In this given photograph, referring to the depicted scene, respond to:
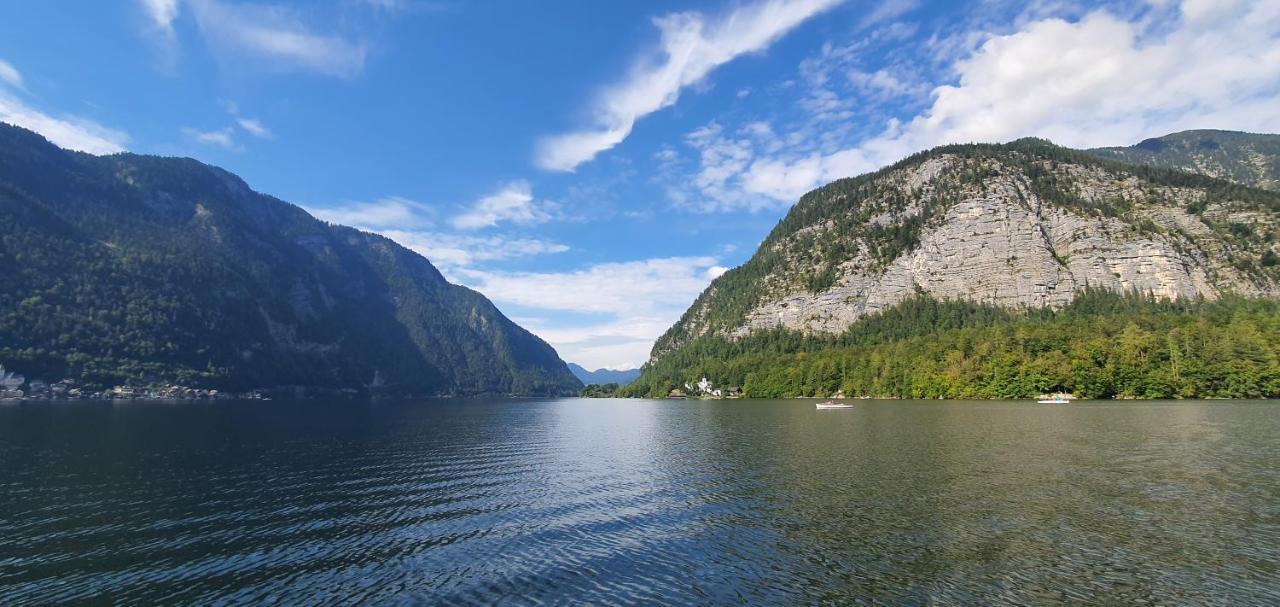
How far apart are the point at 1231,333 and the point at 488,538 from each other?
661ft

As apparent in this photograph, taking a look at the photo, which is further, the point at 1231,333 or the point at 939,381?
the point at 939,381

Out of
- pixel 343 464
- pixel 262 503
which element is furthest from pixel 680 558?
pixel 343 464

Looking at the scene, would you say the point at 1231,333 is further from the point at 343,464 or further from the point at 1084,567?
the point at 343,464

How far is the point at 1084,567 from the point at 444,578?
2615 cm

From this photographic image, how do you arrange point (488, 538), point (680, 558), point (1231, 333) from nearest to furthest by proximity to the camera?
point (680, 558)
point (488, 538)
point (1231, 333)

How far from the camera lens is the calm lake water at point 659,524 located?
21375mm

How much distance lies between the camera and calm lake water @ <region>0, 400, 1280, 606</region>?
70.1ft

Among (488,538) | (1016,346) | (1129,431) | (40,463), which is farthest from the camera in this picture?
(1016,346)

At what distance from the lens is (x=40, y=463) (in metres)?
50.3

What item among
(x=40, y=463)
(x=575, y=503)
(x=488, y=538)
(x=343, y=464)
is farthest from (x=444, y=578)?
(x=40, y=463)

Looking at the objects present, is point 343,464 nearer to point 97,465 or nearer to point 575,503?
point 97,465

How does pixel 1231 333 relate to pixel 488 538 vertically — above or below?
above

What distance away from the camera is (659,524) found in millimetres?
31438

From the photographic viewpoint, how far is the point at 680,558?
25391 millimetres
